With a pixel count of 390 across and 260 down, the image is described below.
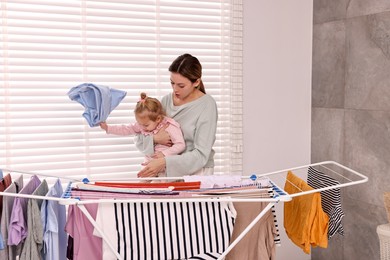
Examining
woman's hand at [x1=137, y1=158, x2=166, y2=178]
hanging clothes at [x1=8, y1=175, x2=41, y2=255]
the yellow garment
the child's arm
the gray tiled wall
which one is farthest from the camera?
the gray tiled wall

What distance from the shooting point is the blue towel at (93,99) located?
2.59 meters

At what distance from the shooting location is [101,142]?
299 centimetres

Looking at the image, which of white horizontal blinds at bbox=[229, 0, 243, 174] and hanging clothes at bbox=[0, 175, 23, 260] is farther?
white horizontal blinds at bbox=[229, 0, 243, 174]

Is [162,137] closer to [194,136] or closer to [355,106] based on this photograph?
[194,136]

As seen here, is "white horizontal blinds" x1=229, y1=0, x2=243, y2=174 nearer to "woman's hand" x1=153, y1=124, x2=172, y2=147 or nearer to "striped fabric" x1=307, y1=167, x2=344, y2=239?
"woman's hand" x1=153, y1=124, x2=172, y2=147

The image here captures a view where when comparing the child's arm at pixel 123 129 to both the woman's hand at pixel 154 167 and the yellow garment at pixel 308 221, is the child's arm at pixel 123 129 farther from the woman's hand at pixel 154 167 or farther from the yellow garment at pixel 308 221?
the yellow garment at pixel 308 221

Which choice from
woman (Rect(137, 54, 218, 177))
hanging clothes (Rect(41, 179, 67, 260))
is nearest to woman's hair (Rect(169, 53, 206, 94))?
woman (Rect(137, 54, 218, 177))

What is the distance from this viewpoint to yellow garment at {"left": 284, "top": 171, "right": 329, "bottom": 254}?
208cm

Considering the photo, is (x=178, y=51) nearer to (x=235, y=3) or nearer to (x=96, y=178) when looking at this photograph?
(x=235, y=3)

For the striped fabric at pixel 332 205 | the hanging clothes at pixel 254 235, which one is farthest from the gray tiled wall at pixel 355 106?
the hanging clothes at pixel 254 235

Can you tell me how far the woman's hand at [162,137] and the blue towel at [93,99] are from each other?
0.30 metres

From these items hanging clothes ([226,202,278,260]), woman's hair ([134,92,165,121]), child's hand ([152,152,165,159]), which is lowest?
hanging clothes ([226,202,278,260])

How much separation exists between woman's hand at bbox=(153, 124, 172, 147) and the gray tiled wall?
1276mm

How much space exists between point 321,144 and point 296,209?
1352mm
